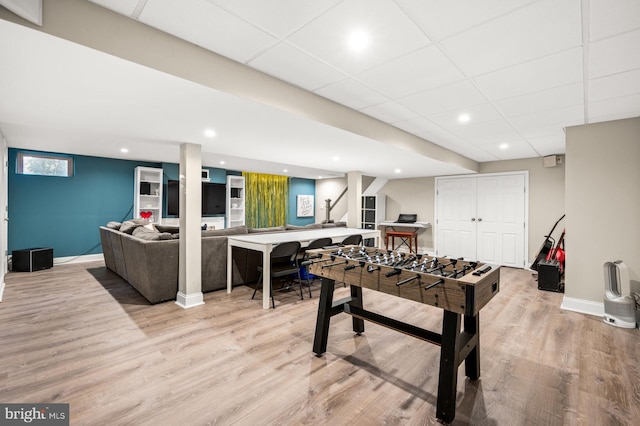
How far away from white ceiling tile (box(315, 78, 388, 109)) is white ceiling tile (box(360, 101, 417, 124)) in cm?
12

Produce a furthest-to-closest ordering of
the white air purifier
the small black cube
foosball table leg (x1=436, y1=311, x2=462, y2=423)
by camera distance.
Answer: the small black cube → the white air purifier → foosball table leg (x1=436, y1=311, x2=462, y2=423)

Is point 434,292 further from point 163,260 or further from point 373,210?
point 373,210

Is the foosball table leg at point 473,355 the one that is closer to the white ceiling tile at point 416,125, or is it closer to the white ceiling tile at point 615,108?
the white ceiling tile at point 416,125

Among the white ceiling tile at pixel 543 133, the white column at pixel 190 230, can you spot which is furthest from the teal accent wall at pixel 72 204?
the white ceiling tile at pixel 543 133

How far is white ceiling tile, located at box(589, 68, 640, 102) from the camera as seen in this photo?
2.34 m

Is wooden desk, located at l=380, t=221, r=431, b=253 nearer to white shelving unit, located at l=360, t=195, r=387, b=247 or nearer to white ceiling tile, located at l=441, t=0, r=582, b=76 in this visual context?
white shelving unit, located at l=360, t=195, r=387, b=247

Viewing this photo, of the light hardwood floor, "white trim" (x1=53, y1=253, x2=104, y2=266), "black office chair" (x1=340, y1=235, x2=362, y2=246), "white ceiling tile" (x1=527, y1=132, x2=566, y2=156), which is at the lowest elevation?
the light hardwood floor

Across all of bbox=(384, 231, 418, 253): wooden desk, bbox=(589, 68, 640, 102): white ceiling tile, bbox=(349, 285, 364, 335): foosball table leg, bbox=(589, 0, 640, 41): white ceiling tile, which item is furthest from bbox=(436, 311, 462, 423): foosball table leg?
bbox=(384, 231, 418, 253): wooden desk

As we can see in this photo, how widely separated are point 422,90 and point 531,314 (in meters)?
2.95

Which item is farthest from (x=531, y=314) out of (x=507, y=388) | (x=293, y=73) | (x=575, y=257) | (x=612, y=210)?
(x=293, y=73)

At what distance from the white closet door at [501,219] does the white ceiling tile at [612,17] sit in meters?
4.95

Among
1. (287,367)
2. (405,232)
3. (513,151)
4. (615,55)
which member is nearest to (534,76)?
(615,55)

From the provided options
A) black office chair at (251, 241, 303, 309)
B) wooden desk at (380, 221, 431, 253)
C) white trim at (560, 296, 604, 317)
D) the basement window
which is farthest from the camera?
wooden desk at (380, 221, 431, 253)

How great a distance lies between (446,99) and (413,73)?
2.36 feet
